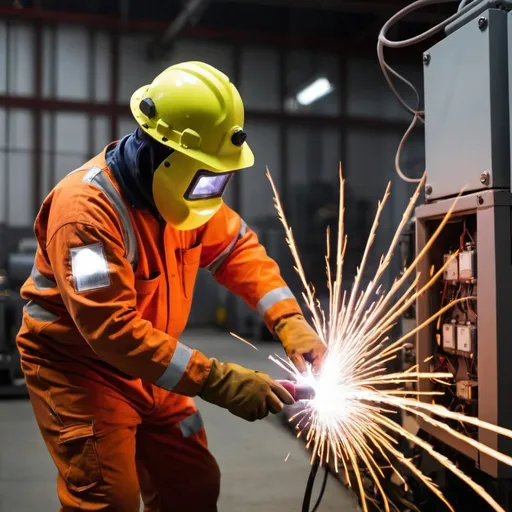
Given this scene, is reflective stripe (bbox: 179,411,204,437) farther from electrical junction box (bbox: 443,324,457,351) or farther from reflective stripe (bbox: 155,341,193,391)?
electrical junction box (bbox: 443,324,457,351)

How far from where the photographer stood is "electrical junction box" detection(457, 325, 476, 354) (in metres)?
1.99

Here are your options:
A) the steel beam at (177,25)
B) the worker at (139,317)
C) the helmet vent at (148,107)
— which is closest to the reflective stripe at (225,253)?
the worker at (139,317)

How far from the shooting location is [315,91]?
10750 millimetres

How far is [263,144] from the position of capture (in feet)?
34.4

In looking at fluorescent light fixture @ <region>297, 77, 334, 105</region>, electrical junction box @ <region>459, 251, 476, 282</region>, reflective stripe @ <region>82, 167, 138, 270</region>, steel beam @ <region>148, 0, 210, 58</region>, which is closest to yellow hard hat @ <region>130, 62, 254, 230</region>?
reflective stripe @ <region>82, 167, 138, 270</region>

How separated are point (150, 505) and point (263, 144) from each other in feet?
28.0

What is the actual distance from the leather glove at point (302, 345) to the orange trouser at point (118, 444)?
0.43 m

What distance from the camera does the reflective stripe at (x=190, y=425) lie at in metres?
2.35

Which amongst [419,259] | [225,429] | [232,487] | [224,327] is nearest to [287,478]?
[232,487]

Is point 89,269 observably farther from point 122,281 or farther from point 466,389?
point 466,389

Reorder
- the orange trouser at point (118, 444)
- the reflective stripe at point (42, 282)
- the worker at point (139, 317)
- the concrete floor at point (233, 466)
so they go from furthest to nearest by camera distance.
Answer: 1. the concrete floor at point (233, 466)
2. the reflective stripe at point (42, 282)
3. the orange trouser at point (118, 444)
4. the worker at point (139, 317)

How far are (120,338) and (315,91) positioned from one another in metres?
9.43

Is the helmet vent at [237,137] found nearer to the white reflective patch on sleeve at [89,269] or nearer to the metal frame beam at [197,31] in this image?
the white reflective patch on sleeve at [89,269]

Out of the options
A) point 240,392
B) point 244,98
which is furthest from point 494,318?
point 244,98
